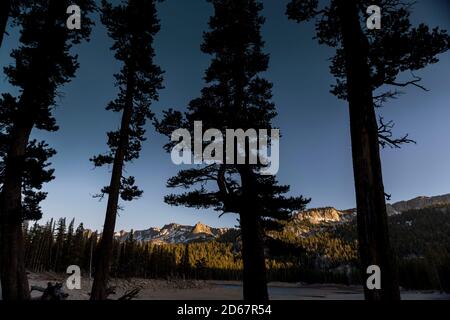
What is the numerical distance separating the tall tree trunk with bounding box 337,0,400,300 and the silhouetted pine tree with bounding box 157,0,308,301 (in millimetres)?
5059

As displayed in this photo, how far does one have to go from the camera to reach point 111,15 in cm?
1317

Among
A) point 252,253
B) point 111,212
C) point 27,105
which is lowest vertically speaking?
point 252,253

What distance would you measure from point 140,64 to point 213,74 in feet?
10.8

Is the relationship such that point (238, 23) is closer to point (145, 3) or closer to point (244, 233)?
point (145, 3)

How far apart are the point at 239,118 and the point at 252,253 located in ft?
15.7

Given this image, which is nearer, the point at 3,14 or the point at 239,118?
the point at 3,14

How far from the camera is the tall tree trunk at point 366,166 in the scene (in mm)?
5594

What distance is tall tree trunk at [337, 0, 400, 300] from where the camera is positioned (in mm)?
5594

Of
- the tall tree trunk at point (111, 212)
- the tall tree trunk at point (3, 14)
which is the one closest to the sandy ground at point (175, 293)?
the tall tree trunk at point (111, 212)

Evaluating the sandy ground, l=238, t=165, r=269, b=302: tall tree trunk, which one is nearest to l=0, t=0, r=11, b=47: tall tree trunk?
l=238, t=165, r=269, b=302: tall tree trunk

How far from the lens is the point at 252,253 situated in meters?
10.4

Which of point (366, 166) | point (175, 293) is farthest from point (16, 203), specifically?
point (175, 293)

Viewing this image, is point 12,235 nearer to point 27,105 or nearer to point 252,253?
point 27,105

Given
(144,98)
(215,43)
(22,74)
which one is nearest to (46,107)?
(22,74)
